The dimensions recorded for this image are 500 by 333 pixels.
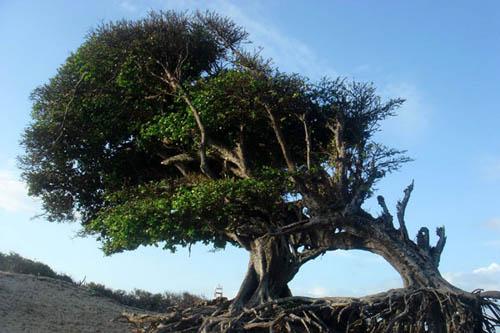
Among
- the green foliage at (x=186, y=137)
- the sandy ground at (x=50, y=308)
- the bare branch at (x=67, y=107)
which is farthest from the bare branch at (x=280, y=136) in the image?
the sandy ground at (x=50, y=308)

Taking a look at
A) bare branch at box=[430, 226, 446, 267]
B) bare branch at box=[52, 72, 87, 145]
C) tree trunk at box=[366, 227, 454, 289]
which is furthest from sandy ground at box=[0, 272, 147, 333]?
bare branch at box=[430, 226, 446, 267]

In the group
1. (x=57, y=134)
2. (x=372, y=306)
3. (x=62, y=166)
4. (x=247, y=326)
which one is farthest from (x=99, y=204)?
(x=372, y=306)

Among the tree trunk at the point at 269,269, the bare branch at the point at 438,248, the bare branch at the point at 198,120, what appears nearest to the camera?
the bare branch at the point at 438,248

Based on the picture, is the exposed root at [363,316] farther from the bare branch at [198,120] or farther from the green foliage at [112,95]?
the green foliage at [112,95]

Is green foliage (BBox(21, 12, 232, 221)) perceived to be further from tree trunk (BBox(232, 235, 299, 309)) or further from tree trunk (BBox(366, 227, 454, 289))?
tree trunk (BBox(366, 227, 454, 289))

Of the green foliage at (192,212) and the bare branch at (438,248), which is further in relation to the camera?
the bare branch at (438,248)

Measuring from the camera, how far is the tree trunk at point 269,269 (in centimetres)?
1883

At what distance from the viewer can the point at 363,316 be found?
16.7m

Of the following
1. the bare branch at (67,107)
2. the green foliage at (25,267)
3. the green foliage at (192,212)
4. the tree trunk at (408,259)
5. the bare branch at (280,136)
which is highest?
the bare branch at (67,107)

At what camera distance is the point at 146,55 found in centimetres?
2145

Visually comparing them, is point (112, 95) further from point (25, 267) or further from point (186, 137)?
point (25, 267)

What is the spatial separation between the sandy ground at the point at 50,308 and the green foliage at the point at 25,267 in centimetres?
385

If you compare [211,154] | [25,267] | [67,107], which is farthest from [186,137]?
[25,267]

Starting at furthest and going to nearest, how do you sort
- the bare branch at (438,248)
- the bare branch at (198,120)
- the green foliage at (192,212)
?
the bare branch at (198,120), the bare branch at (438,248), the green foliage at (192,212)
